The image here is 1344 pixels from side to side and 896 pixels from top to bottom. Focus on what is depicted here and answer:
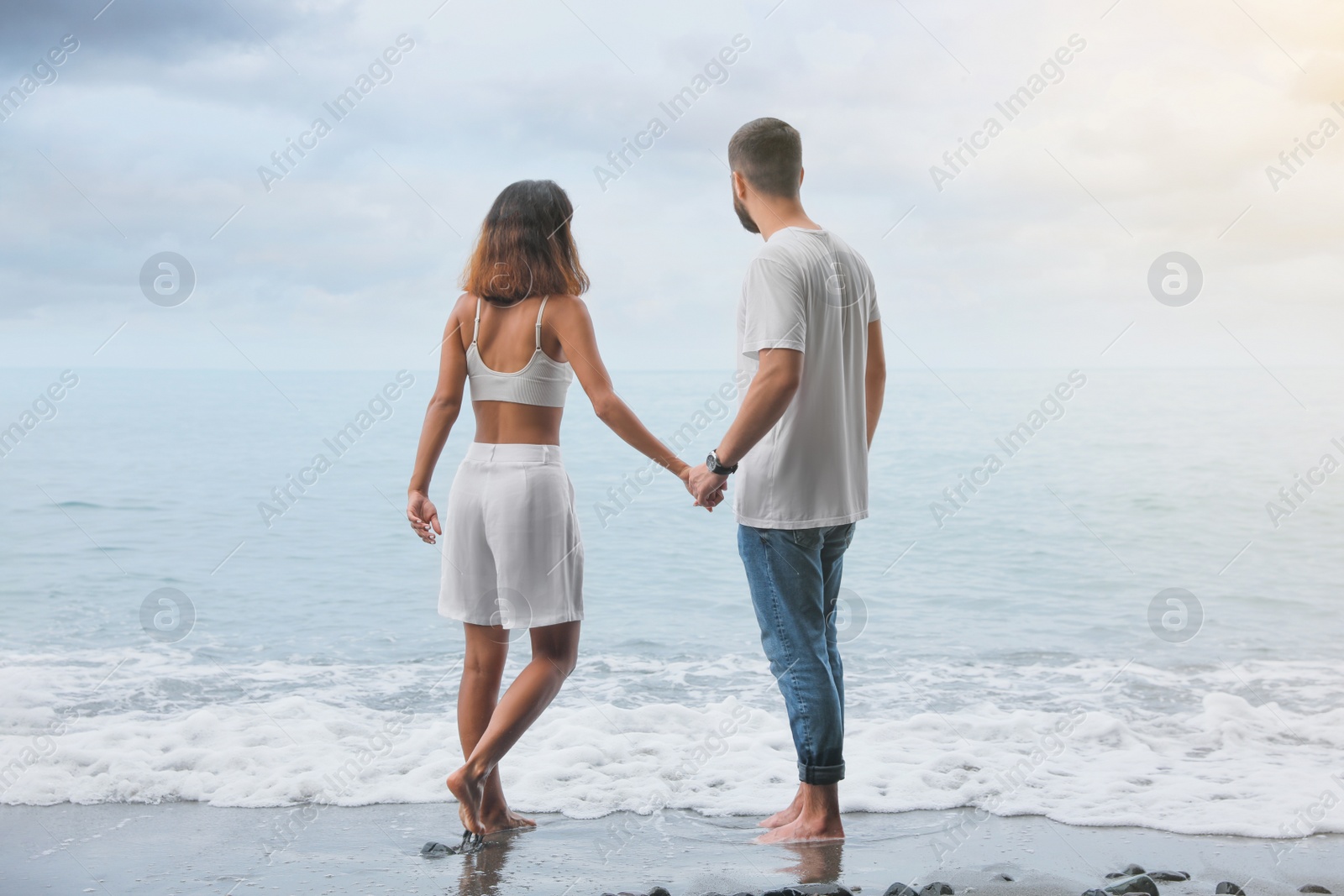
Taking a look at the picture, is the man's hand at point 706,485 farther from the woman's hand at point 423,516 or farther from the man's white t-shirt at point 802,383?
the woman's hand at point 423,516

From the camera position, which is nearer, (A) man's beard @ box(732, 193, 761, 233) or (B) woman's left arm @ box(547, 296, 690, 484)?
(B) woman's left arm @ box(547, 296, 690, 484)

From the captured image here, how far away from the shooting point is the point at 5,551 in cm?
1006

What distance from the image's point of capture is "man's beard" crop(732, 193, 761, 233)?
2846mm

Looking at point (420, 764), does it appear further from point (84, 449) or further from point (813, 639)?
point (84, 449)

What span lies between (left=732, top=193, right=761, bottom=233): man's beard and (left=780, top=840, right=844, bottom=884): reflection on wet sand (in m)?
1.74

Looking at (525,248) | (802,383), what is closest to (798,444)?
(802,383)

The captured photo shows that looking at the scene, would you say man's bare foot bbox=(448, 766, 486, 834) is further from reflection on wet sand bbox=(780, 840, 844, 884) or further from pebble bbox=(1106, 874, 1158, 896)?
pebble bbox=(1106, 874, 1158, 896)

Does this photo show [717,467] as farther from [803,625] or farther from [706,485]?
[803,625]

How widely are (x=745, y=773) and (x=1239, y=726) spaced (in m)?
2.53

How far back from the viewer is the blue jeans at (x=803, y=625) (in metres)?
2.65

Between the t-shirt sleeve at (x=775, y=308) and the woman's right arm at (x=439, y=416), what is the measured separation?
0.82m

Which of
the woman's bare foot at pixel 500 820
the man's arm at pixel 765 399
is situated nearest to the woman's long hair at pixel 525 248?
the man's arm at pixel 765 399

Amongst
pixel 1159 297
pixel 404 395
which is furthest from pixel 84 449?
pixel 1159 297

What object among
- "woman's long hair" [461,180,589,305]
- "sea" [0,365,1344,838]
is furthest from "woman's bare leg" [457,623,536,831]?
"woman's long hair" [461,180,589,305]
